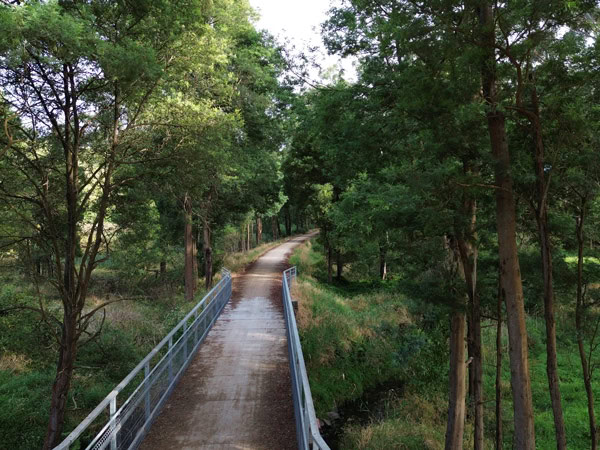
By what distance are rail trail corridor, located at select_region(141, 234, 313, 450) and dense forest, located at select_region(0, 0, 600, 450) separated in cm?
214

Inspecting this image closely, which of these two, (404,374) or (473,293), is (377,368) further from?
(473,293)

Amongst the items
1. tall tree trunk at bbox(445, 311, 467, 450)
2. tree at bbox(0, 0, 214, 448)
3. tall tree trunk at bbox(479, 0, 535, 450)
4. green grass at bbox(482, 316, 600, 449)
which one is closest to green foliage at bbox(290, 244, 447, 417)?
green grass at bbox(482, 316, 600, 449)

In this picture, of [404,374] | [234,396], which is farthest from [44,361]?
[404,374]

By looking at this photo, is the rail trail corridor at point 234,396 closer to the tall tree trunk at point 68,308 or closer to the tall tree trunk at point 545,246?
the tall tree trunk at point 68,308

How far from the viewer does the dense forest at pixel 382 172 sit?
6520 millimetres

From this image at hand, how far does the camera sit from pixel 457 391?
9.81 m

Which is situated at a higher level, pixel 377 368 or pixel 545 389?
pixel 377 368

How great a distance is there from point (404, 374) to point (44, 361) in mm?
13121

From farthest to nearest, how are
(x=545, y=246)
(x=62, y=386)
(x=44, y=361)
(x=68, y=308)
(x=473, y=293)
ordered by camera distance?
(x=44, y=361) → (x=473, y=293) → (x=68, y=308) → (x=545, y=246) → (x=62, y=386)

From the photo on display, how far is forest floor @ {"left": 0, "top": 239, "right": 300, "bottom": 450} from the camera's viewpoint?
34.1 feet

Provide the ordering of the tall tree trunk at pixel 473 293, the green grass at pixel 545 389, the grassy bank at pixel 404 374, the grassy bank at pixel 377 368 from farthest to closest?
1. the green grass at pixel 545 389
2. the grassy bank at pixel 404 374
3. the grassy bank at pixel 377 368
4. the tall tree trunk at pixel 473 293

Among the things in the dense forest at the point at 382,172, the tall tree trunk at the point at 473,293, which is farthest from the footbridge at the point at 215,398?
the tall tree trunk at the point at 473,293

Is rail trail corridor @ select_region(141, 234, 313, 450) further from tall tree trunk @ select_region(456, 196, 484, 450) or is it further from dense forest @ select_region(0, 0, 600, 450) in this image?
tall tree trunk @ select_region(456, 196, 484, 450)

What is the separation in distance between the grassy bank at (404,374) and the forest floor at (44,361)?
5.90 meters
